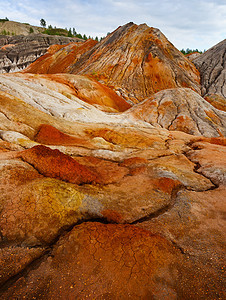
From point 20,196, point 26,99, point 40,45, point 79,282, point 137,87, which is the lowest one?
point 79,282

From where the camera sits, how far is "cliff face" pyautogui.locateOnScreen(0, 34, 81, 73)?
67.8 m

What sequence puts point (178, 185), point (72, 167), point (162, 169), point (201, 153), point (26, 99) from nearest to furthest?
point (72, 167) → point (178, 185) → point (162, 169) → point (201, 153) → point (26, 99)

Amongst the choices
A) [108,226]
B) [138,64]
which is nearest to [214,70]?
[138,64]

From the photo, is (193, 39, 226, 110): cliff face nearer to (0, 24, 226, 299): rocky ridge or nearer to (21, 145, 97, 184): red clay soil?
(0, 24, 226, 299): rocky ridge

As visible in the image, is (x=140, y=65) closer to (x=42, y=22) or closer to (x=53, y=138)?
(x=53, y=138)

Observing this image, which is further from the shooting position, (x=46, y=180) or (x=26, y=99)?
(x=26, y=99)

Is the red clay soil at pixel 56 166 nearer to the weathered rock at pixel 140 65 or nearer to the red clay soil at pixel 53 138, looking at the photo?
the red clay soil at pixel 53 138

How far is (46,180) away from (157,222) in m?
3.95

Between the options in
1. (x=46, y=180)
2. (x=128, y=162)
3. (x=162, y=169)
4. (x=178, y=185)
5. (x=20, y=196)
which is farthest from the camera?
(x=128, y=162)

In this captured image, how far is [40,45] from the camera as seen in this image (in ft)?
236

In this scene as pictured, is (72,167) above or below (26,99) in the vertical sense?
below

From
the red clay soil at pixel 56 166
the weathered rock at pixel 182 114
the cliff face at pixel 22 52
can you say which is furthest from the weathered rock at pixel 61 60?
the red clay soil at pixel 56 166

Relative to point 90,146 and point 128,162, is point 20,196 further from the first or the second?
point 90,146

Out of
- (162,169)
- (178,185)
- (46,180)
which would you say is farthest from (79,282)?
(162,169)
